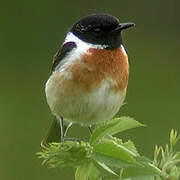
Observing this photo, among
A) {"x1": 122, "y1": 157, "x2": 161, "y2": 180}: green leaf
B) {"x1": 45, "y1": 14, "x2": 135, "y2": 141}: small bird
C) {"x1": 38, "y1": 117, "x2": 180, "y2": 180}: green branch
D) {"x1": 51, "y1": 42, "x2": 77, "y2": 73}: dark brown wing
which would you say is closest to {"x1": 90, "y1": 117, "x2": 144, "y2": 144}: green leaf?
{"x1": 38, "y1": 117, "x2": 180, "y2": 180}: green branch

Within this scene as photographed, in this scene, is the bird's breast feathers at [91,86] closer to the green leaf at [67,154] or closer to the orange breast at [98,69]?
the orange breast at [98,69]

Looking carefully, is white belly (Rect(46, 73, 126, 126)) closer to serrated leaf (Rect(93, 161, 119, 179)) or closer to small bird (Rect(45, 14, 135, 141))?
small bird (Rect(45, 14, 135, 141))

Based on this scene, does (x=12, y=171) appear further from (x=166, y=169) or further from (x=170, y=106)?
(x=166, y=169)

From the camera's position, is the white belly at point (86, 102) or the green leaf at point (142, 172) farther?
the white belly at point (86, 102)

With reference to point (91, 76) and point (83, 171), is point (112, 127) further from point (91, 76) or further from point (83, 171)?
point (91, 76)

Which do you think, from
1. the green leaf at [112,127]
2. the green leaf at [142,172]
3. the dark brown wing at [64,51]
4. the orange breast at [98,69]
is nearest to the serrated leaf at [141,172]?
the green leaf at [142,172]

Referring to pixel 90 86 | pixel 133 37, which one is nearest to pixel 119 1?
pixel 133 37

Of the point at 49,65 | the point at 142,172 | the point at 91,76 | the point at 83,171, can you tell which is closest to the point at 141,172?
the point at 142,172
